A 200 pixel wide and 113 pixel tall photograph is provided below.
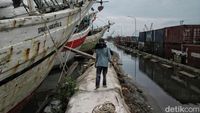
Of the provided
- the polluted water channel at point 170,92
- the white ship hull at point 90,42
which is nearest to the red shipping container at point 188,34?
the polluted water channel at point 170,92

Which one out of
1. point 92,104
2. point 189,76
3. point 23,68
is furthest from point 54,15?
point 189,76

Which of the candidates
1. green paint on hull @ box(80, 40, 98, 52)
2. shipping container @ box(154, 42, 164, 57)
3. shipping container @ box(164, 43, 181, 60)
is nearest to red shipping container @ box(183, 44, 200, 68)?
shipping container @ box(164, 43, 181, 60)

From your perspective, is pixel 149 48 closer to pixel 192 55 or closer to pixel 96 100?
pixel 192 55

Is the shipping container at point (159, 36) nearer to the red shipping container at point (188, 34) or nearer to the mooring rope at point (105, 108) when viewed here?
the red shipping container at point (188, 34)

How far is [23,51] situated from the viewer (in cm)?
744

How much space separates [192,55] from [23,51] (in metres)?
15.9

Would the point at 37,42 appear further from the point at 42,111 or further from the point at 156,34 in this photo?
the point at 156,34

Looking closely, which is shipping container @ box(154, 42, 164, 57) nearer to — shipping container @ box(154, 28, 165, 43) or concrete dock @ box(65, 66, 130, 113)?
shipping container @ box(154, 28, 165, 43)

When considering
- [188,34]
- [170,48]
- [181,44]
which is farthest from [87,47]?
[181,44]

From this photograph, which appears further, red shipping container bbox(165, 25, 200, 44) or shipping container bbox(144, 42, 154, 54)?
shipping container bbox(144, 42, 154, 54)

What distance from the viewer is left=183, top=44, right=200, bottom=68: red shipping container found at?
20.4m

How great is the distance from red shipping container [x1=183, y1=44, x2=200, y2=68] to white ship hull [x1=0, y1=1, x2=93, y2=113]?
12625mm

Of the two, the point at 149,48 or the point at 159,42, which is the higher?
the point at 159,42

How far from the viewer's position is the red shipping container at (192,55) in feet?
66.9
